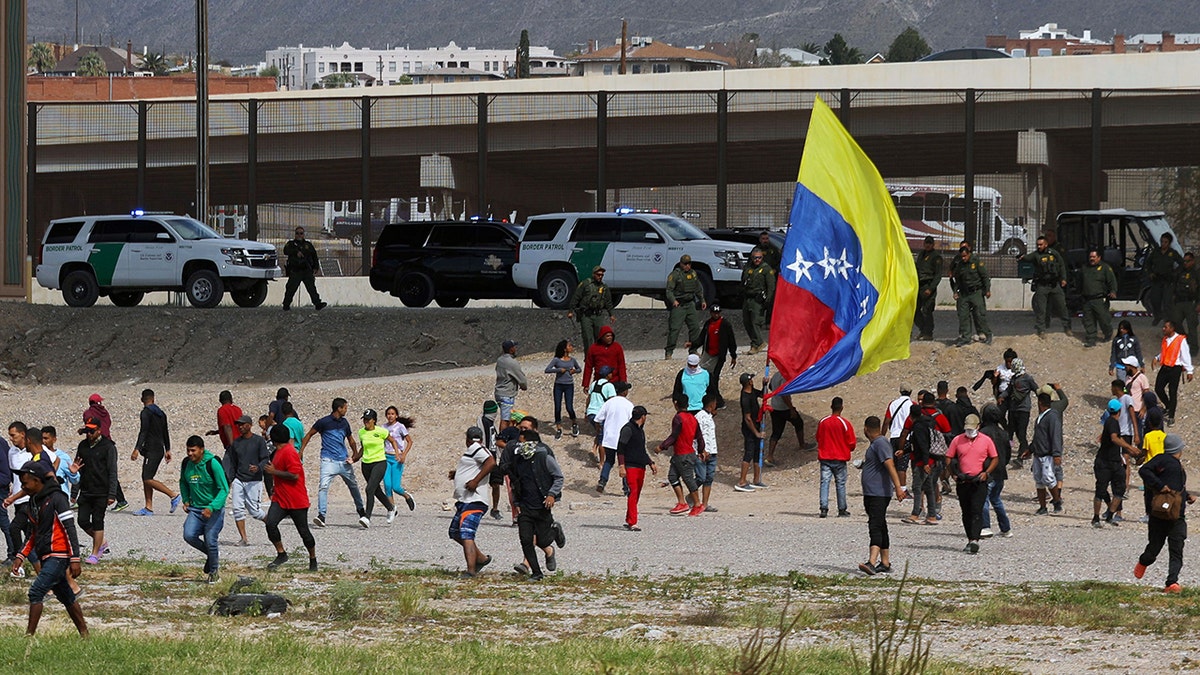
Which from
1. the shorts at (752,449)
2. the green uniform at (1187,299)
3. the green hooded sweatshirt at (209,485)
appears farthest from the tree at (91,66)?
the green hooded sweatshirt at (209,485)

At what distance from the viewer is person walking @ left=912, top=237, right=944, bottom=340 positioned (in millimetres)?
29109

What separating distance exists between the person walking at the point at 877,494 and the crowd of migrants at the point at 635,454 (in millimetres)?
20

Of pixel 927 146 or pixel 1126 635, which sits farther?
pixel 927 146

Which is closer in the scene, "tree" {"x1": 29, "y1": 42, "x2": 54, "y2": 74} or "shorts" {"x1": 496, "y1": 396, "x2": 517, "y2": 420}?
"shorts" {"x1": 496, "y1": 396, "x2": 517, "y2": 420}

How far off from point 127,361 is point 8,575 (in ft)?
65.4

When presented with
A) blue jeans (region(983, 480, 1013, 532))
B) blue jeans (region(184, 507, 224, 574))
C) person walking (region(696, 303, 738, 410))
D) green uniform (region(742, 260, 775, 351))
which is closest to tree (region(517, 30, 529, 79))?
green uniform (region(742, 260, 775, 351))

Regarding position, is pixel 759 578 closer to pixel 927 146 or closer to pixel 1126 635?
pixel 1126 635

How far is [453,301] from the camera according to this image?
36844 millimetres

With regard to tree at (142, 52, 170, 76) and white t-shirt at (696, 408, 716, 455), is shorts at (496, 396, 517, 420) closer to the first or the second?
white t-shirt at (696, 408, 716, 455)

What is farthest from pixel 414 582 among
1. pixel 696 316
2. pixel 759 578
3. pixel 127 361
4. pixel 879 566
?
pixel 127 361

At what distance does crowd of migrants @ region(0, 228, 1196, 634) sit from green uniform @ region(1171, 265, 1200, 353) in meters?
0.12

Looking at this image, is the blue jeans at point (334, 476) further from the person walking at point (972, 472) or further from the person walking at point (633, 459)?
the person walking at point (972, 472)

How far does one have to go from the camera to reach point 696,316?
29.6 m

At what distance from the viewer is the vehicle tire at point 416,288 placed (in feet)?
119
